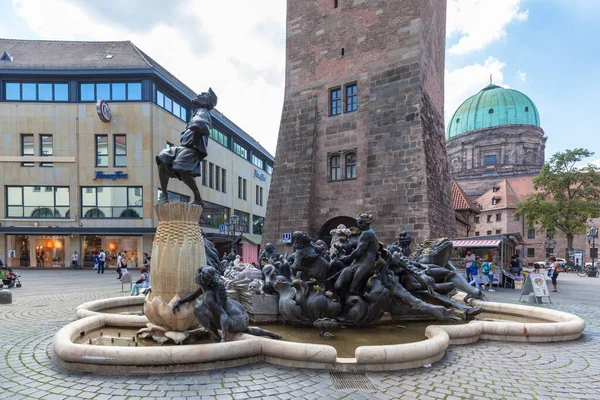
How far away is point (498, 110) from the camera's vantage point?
6644 cm

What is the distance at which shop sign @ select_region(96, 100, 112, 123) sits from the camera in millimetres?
28875

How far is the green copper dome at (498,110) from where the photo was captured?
6594 cm

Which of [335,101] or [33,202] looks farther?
[33,202]

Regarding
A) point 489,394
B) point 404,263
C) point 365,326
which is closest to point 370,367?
point 489,394

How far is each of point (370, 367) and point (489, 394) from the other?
1329 millimetres

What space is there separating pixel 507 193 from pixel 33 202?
6272 centimetres

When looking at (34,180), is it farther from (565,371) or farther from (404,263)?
(565,371)

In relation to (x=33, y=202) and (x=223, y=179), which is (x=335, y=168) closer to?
(x=223, y=179)

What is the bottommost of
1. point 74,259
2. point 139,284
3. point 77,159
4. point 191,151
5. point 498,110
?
point 74,259

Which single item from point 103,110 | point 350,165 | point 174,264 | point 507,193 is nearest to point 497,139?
point 507,193

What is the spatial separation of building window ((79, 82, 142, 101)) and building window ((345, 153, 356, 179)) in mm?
19926

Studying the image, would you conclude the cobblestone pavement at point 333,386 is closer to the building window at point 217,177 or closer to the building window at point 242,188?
the building window at point 217,177

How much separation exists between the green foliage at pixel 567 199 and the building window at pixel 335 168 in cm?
2973

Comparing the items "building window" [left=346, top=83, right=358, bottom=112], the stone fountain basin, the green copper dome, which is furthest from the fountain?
the green copper dome
